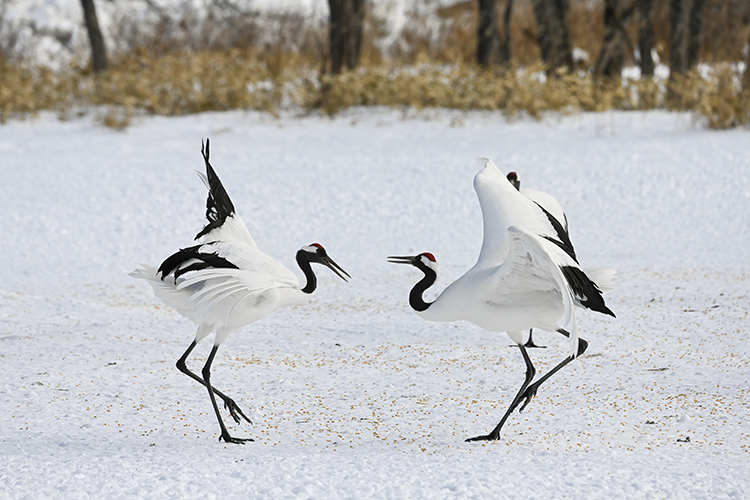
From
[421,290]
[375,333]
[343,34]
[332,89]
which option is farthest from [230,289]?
[343,34]

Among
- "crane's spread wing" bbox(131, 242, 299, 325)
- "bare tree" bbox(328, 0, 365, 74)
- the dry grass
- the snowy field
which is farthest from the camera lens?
"bare tree" bbox(328, 0, 365, 74)

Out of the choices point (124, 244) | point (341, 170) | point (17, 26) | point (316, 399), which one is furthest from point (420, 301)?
point (17, 26)

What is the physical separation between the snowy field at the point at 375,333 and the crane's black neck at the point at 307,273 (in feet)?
2.15

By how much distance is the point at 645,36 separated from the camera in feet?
51.0

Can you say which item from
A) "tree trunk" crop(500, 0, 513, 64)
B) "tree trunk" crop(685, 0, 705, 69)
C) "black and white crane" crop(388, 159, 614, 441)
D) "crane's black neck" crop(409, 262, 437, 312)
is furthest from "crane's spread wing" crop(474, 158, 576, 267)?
"tree trunk" crop(500, 0, 513, 64)

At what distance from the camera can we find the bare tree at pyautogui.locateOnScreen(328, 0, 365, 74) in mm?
14750

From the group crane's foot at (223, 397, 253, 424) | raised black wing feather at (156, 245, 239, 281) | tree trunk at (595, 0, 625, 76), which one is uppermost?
tree trunk at (595, 0, 625, 76)

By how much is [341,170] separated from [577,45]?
1318 cm

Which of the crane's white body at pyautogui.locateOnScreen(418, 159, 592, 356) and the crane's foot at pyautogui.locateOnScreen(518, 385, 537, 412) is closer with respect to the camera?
the crane's white body at pyautogui.locateOnScreen(418, 159, 592, 356)

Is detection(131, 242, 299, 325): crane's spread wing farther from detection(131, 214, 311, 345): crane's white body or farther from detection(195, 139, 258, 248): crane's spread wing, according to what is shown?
detection(195, 139, 258, 248): crane's spread wing

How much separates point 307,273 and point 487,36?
11.6 metres

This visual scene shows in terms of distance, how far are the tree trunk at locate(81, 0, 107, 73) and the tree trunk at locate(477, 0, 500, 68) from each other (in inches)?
280

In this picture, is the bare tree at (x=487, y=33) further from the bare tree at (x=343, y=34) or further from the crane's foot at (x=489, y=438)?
the crane's foot at (x=489, y=438)

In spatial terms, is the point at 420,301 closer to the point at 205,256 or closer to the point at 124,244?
the point at 205,256
